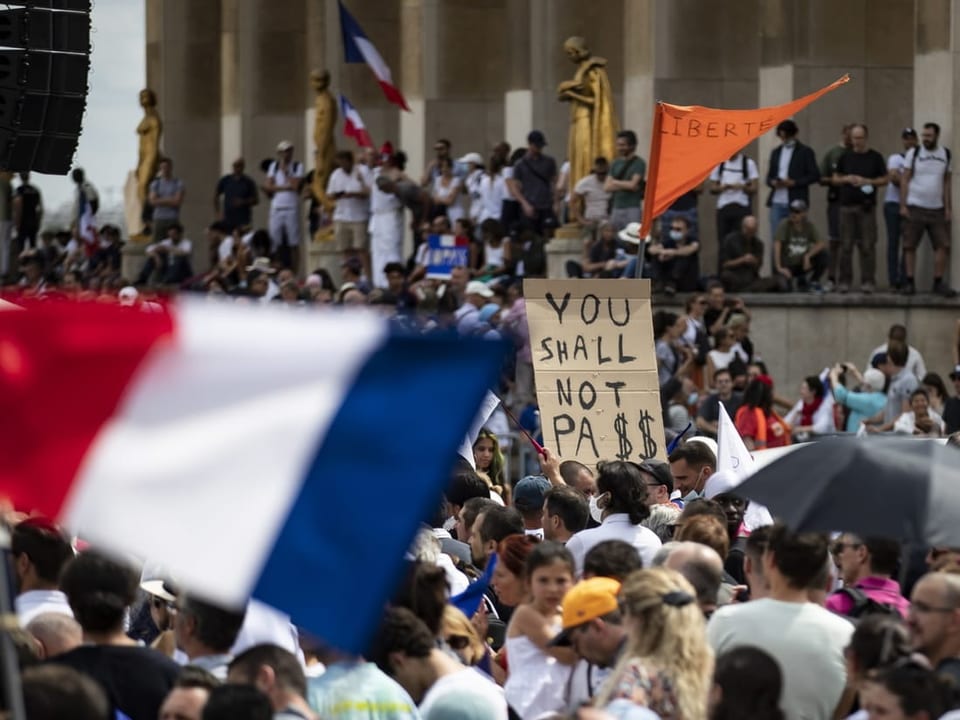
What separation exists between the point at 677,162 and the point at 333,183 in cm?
1906

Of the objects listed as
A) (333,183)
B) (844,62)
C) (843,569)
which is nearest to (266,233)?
(333,183)

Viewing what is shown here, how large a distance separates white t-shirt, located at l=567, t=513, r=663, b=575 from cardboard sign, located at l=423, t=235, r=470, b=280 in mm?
17760

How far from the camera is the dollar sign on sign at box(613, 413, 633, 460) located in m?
13.7

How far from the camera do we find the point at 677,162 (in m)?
14.3

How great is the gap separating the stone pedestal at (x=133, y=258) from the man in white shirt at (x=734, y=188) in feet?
55.6

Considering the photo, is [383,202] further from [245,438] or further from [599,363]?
[245,438]

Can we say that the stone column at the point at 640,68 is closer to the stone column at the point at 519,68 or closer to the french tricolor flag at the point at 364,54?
the stone column at the point at 519,68

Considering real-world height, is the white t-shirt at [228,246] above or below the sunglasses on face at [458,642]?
above

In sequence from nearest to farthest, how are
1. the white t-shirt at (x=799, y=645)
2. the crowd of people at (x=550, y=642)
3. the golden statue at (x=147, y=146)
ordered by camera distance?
the crowd of people at (x=550, y=642) → the white t-shirt at (x=799, y=645) → the golden statue at (x=147, y=146)

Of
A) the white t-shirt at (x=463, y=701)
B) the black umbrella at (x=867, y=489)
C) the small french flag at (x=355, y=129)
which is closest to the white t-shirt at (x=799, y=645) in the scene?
the black umbrella at (x=867, y=489)

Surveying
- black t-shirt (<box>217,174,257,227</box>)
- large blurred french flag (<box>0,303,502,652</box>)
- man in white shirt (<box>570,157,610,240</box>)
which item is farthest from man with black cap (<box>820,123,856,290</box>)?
large blurred french flag (<box>0,303,502,652</box>)

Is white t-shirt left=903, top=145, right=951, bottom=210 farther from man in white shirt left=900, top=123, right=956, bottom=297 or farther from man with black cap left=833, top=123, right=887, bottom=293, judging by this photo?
man with black cap left=833, top=123, right=887, bottom=293

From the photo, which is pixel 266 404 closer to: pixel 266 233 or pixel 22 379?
pixel 22 379

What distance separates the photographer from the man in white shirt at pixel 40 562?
838 centimetres
